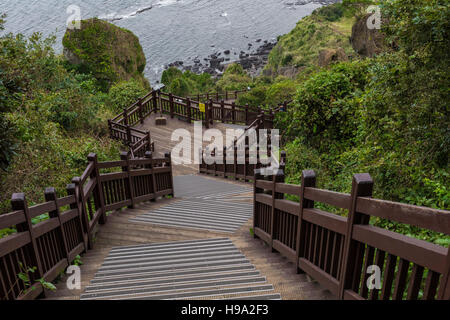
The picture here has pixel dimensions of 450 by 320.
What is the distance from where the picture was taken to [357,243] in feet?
7.37

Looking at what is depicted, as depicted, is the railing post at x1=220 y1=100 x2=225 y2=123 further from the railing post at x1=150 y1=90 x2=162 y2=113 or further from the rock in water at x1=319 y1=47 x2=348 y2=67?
the rock in water at x1=319 y1=47 x2=348 y2=67

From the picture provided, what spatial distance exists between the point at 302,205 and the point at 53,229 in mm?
2743

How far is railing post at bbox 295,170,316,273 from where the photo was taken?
9.45 ft

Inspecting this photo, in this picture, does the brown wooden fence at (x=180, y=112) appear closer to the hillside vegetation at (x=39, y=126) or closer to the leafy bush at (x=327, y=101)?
the hillside vegetation at (x=39, y=126)

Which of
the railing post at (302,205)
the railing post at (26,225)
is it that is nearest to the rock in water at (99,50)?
the railing post at (26,225)

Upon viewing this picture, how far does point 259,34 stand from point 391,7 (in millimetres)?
76750

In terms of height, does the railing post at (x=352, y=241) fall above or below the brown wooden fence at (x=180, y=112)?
below

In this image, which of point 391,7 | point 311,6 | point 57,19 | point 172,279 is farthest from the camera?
point 311,6

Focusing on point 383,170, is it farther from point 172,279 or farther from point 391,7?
point 172,279

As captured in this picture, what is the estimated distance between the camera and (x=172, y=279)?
3.08m

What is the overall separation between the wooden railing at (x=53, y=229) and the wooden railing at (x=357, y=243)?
2.58 metres

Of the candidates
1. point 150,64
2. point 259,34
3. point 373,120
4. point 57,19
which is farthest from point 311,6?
point 373,120

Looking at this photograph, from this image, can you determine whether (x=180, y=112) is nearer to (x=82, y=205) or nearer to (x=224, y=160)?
(x=224, y=160)

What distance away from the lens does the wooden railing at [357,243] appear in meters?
1.61
